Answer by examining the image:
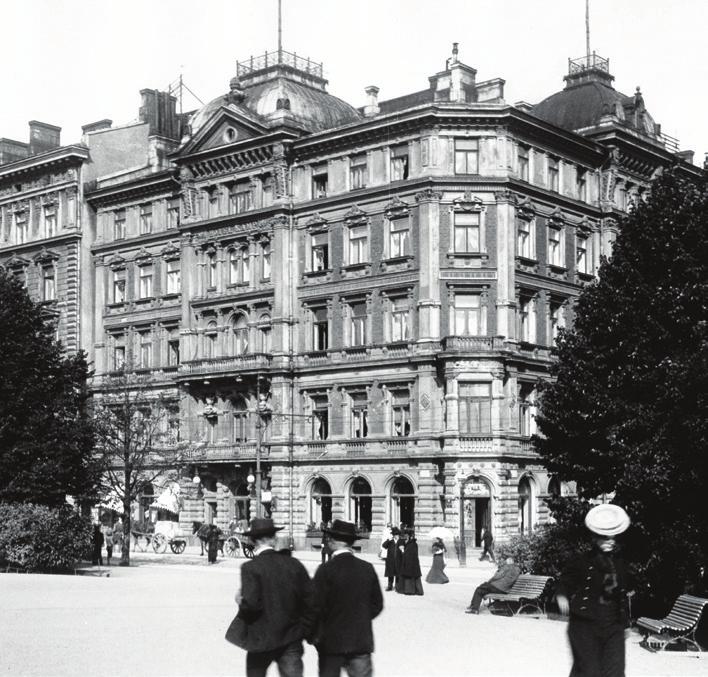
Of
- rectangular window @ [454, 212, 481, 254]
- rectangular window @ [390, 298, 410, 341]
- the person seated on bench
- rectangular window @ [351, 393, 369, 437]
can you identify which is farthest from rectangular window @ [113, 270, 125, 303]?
the person seated on bench

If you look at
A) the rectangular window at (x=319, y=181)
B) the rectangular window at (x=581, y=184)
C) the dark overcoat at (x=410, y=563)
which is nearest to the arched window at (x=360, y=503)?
the rectangular window at (x=319, y=181)

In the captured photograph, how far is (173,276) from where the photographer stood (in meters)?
68.9

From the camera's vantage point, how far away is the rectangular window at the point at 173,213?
227 feet

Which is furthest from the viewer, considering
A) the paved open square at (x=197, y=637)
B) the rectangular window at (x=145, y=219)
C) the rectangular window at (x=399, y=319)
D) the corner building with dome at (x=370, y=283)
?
the rectangular window at (x=145, y=219)

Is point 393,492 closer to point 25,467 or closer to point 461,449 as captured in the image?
point 461,449

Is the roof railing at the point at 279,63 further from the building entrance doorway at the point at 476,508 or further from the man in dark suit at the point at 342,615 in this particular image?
the man in dark suit at the point at 342,615

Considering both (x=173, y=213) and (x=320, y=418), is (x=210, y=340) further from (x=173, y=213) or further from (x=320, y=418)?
(x=320, y=418)

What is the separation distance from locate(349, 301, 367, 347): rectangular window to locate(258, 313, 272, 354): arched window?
15.9 feet

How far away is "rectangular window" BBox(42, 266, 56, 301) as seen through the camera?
74375 millimetres

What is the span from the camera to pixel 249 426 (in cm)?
6294

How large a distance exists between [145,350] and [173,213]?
302 inches

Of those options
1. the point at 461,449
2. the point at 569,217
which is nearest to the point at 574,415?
the point at 461,449

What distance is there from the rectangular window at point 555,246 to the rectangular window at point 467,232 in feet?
15.5

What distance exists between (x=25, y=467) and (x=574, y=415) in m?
20.6
